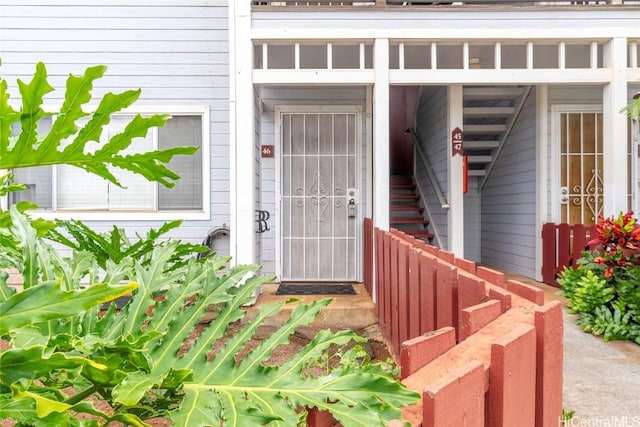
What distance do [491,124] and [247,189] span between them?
166 inches

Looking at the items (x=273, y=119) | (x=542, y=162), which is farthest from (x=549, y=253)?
(x=273, y=119)

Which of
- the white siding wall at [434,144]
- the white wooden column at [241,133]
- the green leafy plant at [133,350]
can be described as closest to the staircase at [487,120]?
the white siding wall at [434,144]

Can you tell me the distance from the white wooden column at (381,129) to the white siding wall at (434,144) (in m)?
1.60

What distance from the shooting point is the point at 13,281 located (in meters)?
4.09

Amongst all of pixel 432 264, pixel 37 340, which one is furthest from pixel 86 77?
pixel 432 264

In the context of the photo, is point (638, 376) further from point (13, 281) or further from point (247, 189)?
point (13, 281)

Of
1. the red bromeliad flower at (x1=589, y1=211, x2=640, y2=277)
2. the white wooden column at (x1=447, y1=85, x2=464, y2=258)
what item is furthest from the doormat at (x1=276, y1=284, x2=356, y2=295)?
the red bromeliad flower at (x1=589, y1=211, x2=640, y2=277)

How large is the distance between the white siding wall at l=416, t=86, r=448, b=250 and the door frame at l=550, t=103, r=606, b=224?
4.44 ft

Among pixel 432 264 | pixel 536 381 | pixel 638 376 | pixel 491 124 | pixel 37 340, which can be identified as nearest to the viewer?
pixel 37 340

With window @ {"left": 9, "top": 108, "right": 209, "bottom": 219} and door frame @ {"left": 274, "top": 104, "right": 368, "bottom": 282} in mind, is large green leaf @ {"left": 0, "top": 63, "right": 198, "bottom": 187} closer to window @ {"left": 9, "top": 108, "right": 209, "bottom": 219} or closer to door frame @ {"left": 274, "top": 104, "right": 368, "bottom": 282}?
window @ {"left": 9, "top": 108, "right": 209, "bottom": 219}

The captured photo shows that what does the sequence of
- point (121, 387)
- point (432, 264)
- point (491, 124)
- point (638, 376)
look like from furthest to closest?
1. point (491, 124)
2. point (638, 376)
3. point (432, 264)
4. point (121, 387)

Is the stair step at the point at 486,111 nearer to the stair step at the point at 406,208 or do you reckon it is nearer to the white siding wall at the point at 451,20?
the stair step at the point at 406,208

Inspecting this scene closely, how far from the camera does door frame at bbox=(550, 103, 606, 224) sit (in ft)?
16.6

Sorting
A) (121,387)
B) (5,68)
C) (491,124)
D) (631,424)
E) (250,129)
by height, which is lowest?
(631,424)
